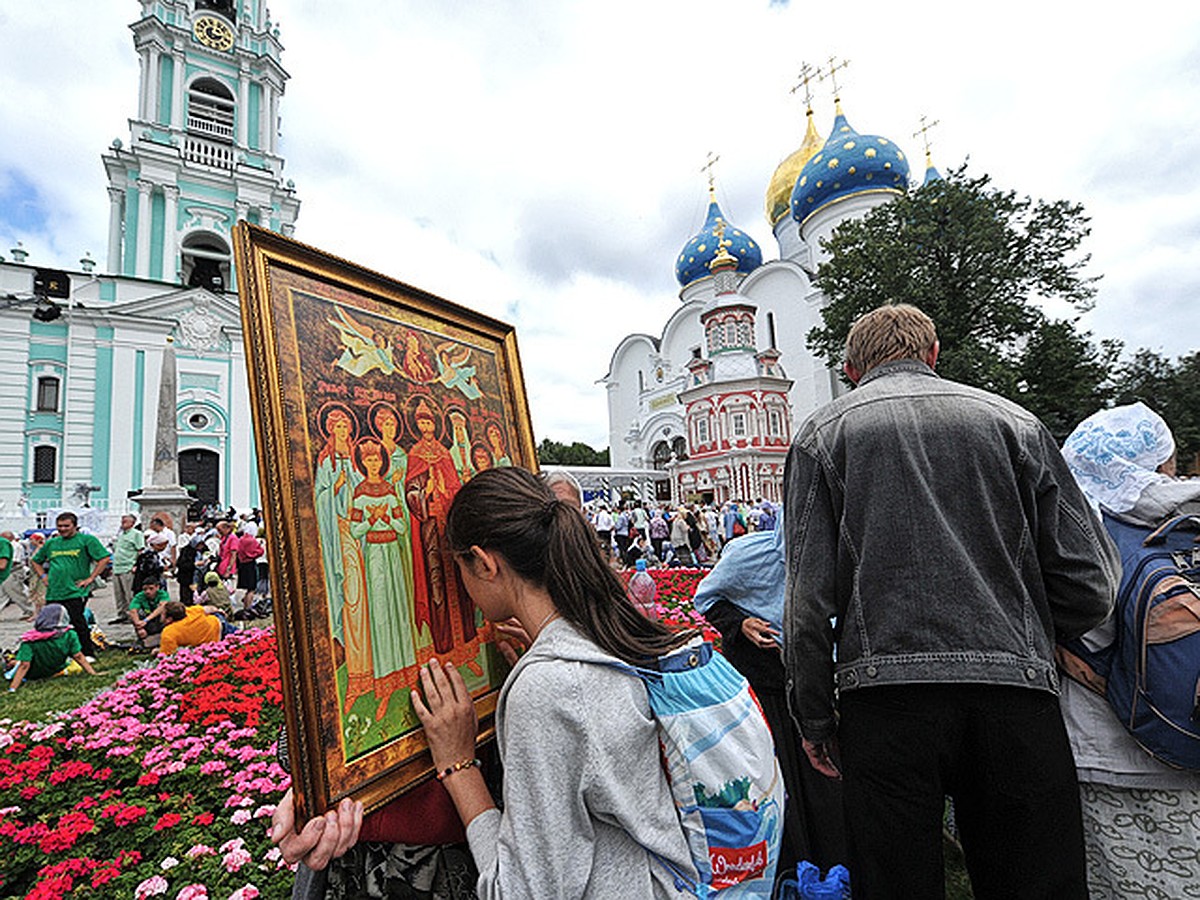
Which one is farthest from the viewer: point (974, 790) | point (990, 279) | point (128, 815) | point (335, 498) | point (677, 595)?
point (990, 279)

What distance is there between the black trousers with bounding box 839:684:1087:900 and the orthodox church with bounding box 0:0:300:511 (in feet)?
79.7

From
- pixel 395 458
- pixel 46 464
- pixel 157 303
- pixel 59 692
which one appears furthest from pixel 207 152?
pixel 395 458

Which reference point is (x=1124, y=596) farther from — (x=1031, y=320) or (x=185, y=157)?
(x=185, y=157)

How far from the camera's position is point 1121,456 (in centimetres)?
211

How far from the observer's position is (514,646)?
1750mm

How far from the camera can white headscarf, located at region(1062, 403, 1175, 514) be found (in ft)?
6.74

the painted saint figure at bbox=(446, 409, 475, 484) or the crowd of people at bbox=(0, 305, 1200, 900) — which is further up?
the painted saint figure at bbox=(446, 409, 475, 484)

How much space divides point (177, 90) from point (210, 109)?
1.95 meters

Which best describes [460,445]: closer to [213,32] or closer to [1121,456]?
[1121,456]

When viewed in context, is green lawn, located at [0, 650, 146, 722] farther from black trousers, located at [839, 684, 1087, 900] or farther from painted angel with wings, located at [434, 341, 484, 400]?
black trousers, located at [839, 684, 1087, 900]

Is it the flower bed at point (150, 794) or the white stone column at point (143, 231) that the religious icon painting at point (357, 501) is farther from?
the white stone column at point (143, 231)

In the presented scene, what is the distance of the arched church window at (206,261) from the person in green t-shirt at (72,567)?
2411 centimetres

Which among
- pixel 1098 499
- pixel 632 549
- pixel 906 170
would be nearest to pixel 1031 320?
pixel 906 170

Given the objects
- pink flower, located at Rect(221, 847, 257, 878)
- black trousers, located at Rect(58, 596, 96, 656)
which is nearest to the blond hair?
pink flower, located at Rect(221, 847, 257, 878)
